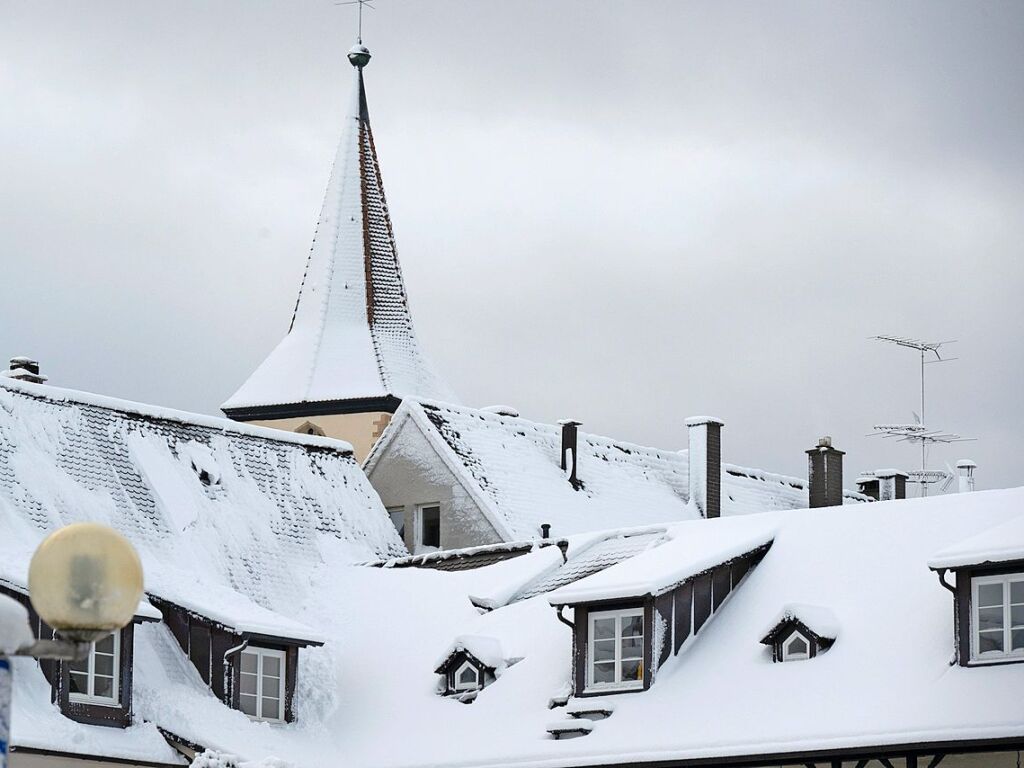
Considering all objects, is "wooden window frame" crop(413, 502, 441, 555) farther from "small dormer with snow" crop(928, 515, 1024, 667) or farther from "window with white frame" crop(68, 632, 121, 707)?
A: "small dormer with snow" crop(928, 515, 1024, 667)

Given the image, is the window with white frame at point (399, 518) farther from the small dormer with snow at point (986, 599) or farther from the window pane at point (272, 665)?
the small dormer with snow at point (986, 599)

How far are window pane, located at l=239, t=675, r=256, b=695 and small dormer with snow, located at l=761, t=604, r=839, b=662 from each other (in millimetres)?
6676

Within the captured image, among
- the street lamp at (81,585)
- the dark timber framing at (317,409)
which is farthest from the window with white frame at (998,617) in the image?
the dark timber framing at (317,409)

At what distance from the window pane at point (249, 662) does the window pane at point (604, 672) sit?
14.9ft

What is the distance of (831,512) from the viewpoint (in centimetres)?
2694

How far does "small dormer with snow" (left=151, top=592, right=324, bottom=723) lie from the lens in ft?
84.8

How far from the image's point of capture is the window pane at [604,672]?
24766 mm

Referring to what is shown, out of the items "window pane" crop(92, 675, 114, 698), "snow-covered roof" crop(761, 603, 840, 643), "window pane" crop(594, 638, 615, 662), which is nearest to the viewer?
"snow-covered roof" crop(761, 603, 840, 643)

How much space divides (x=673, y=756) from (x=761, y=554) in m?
4.46

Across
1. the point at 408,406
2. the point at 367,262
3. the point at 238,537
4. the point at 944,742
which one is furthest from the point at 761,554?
the point at 367,262

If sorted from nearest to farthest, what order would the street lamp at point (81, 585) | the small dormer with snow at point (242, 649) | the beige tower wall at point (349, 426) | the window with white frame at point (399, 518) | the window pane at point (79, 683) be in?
the street lamp at point (81, 585) → the window pane at point (79, 683) → the small dormer with snow at point (242, 649) → the window with white frame at point (399, 518) → the beige tower wall at point (349, 426)

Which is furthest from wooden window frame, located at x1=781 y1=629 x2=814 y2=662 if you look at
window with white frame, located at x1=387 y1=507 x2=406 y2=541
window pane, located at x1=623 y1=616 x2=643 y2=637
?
window with white frame, located at x1=387 y1=507 x2=406 y2=541

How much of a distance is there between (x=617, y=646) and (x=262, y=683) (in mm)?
4808

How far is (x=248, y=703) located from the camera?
26.3 meters
